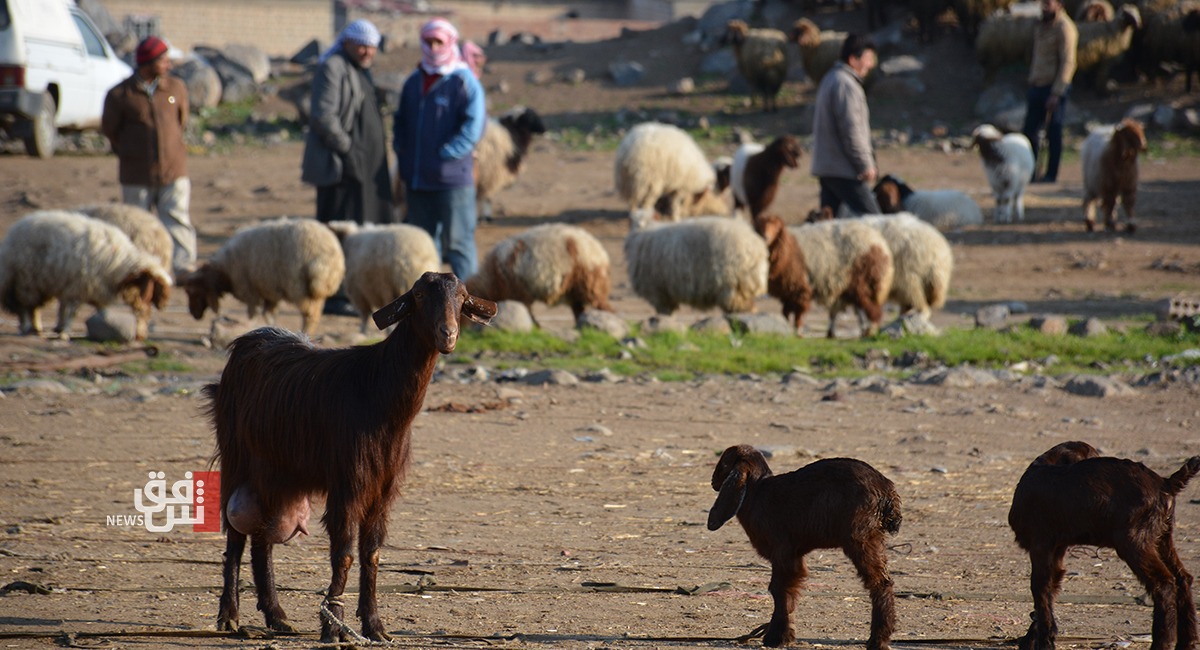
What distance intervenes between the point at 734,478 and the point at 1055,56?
1465cm

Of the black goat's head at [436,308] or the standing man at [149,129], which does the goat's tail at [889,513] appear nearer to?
the black goat's head at [436,308]

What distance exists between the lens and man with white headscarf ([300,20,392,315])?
1110 centimetres

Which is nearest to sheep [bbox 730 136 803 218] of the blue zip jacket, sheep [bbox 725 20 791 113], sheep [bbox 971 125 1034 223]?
sheep [bbox 971 125 1034 223]

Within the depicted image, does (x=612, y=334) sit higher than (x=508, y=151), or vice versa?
(x=508, y=151)

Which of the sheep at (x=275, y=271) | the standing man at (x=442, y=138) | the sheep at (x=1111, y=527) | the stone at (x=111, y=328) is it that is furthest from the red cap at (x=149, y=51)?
the sheep at (x=1111, y=527)

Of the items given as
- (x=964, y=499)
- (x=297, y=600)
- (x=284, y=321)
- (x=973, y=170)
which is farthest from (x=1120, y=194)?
(x=297, y=600)

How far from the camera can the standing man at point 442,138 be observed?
10.7m

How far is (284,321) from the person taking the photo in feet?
37.4

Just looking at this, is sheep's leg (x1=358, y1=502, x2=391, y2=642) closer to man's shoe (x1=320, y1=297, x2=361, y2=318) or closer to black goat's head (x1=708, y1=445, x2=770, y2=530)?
black goat's head (x1=708, y1=445, x2=770, y2=530)

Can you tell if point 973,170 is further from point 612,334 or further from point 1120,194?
point 612,334

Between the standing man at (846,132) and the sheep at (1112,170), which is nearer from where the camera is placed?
the standing man at (846,132)

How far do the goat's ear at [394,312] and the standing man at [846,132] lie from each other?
832 centimetres

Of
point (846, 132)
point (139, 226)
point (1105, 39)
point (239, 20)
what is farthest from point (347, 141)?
point (239, 20)

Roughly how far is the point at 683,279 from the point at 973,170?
372 inches
